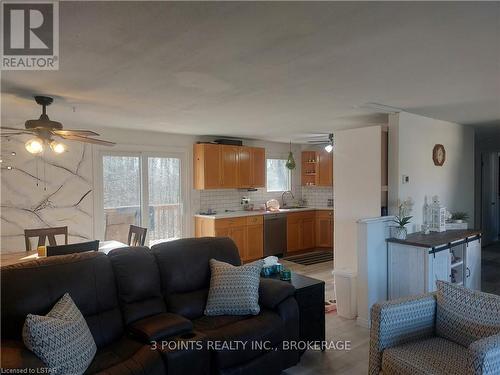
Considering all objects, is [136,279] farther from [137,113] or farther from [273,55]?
[137,113]

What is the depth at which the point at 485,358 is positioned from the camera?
165 cm

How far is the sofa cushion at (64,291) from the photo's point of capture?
1973 mm

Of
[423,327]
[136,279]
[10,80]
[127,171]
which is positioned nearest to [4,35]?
[10,80]

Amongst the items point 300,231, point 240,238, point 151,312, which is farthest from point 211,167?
point 151,312

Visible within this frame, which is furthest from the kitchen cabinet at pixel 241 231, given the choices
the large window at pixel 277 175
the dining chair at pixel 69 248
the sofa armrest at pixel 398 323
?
the sofa armrest at pixel 398 323

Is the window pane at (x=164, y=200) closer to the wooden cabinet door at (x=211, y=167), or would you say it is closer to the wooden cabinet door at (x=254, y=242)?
the wooden cabinet door at (x=211, y=167)

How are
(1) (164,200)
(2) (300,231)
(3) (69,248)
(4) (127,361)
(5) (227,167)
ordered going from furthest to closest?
1. (2) (300,231)
2. (5) (227,167)
3. (1) (164,200)
4. (3) (69,248)
5. (4) (127,361)

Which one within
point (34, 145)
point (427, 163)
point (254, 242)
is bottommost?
point (254, 242)

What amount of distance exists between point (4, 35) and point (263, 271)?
2.59 metres

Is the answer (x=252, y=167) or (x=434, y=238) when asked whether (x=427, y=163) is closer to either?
(x=434, y=238)

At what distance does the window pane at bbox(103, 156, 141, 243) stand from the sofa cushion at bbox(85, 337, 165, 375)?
126 inches

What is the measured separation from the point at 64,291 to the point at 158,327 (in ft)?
2.13

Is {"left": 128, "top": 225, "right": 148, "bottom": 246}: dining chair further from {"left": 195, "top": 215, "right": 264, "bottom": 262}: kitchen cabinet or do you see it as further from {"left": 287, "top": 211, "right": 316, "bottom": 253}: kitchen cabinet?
{"left": 287, "top": 211, "right": 316, "bottom": 253}: kitchen cabinet

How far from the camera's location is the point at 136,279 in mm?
2492
